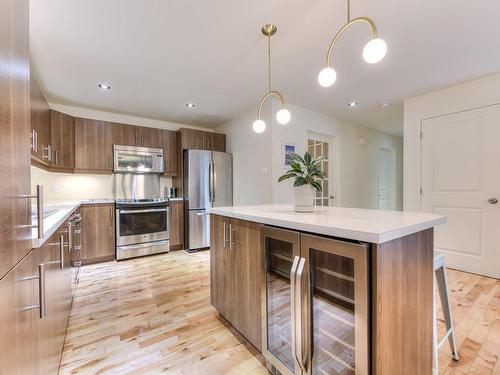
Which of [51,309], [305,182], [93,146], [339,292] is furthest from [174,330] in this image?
[93,146]

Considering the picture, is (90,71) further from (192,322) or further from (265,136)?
(192,322)

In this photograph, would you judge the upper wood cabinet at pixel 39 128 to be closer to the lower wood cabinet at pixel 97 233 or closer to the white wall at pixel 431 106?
the lower wood cabinet at pixel 97 233

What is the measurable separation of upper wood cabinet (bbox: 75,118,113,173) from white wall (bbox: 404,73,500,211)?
185 inches

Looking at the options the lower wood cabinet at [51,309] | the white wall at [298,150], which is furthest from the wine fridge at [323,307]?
the white wall at [298,150]

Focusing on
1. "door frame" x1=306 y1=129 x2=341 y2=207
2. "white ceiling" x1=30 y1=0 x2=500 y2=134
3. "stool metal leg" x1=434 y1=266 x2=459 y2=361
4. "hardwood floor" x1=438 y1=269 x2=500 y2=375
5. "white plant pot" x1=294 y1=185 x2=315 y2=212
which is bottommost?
"hardwood floor" x1=438 y1=269 x2=500 y2=375

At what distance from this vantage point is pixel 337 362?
106 cm

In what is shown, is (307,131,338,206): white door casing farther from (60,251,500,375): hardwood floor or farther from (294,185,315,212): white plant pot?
(294,185,315,212): white plant pot

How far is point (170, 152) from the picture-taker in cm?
421

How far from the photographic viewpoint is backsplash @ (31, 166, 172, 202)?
3393 mm

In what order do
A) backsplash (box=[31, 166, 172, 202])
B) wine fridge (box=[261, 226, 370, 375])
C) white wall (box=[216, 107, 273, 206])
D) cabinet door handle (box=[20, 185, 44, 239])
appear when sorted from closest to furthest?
cabinet door handle (box=[20, 185, 44, 239]) → wine fridge (box=[261, 226, 370, 375]) → backsplash (box=[31, 166, 172, 202]) → white wall (box=[216, 107, 273, 206])

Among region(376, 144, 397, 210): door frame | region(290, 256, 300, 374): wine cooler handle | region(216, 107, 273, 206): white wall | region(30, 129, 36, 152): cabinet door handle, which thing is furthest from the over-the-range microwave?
region(376, 144, 397, 210): door frame

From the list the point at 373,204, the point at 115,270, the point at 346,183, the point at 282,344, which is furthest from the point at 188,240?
the point at 373,204

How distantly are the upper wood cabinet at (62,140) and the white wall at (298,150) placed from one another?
255 centimetres

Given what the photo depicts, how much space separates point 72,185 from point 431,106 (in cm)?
563
